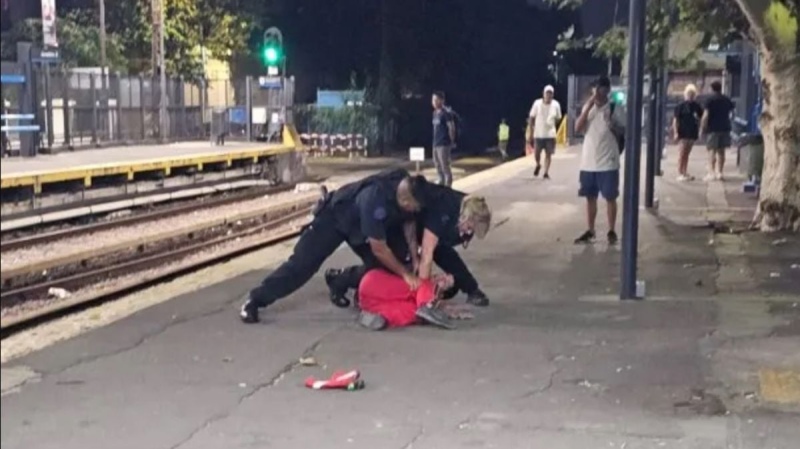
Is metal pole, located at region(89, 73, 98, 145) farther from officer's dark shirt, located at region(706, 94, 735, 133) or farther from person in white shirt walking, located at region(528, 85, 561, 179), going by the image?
officer's dark shirt, located at region(706, 94, 735, 133)

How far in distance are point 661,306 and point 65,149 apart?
27.1 feet

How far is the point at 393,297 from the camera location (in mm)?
7863

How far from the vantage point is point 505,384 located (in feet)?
20.7

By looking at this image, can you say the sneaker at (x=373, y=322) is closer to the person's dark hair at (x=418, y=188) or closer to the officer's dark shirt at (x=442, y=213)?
the officer's dark shirt at (x=442, y=213)

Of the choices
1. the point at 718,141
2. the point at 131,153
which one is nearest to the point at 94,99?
the point at 131,153

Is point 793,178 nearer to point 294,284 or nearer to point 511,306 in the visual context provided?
point 511,306

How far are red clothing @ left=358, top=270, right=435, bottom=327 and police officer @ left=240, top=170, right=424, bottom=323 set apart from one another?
0.11 meters

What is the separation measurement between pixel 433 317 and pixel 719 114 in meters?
12.0

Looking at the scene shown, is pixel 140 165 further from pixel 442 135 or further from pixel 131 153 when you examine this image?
pixel 442 135

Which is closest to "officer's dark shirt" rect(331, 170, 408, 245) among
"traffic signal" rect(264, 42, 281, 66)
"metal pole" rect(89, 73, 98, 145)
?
"metal pole" rect(89, 73, 98, 145)

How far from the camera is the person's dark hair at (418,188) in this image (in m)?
7.35

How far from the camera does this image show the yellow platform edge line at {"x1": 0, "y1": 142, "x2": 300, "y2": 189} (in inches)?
106

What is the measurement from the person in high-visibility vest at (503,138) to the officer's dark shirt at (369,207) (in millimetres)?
28161

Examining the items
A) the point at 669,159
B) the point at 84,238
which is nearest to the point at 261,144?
the point at 669,159
